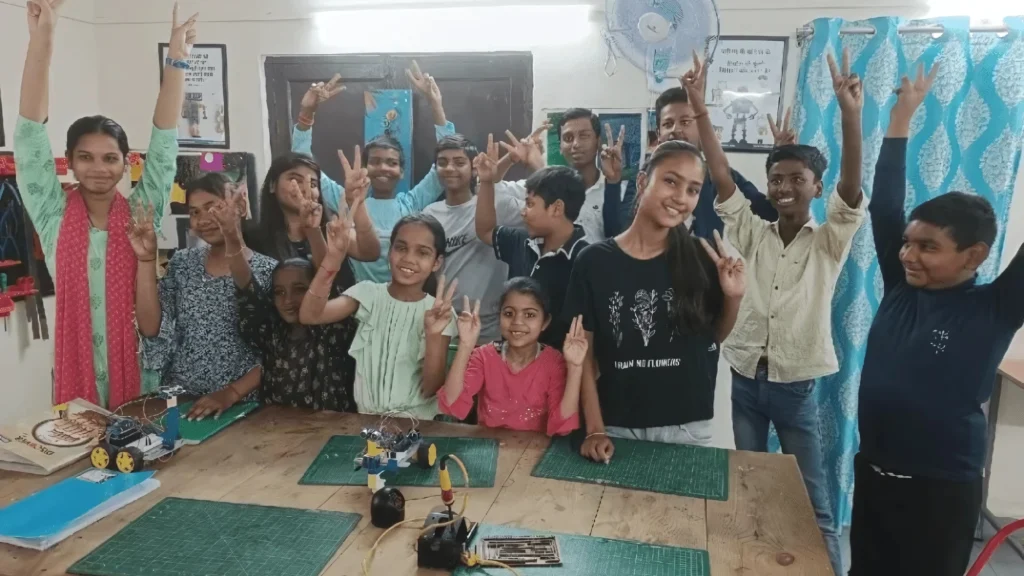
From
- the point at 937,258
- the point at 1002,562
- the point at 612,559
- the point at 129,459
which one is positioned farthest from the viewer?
the point at 1002,562

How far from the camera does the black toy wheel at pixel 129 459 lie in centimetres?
153

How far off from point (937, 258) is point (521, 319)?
107 centimetres

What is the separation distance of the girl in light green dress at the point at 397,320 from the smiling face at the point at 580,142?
765mm

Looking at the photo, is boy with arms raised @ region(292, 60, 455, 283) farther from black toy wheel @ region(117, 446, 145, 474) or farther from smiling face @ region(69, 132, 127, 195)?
black toy wheel @ region(117, 446, 145, 474)

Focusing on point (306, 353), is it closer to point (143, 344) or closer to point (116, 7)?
point (143, 344)

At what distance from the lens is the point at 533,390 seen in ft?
6.06

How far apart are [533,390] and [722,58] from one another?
1.52 meters

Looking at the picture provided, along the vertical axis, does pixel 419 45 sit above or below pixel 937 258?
above

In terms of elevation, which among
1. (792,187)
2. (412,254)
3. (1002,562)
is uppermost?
(792,187)

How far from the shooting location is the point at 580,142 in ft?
8.32

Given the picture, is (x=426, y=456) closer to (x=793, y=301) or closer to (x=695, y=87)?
(x=793, y=301)

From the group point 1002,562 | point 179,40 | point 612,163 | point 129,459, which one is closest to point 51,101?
point 179,40

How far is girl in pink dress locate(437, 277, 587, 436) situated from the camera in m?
1.84

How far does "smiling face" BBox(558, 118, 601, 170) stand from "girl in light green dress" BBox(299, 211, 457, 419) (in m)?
0.76
